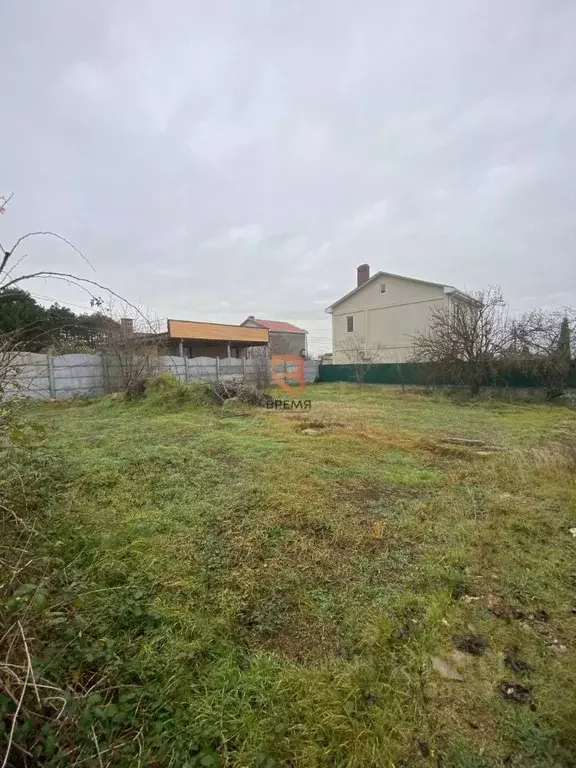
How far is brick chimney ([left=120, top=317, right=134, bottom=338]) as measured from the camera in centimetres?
1030

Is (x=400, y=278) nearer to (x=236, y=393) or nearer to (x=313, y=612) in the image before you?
(x=236, y=393)

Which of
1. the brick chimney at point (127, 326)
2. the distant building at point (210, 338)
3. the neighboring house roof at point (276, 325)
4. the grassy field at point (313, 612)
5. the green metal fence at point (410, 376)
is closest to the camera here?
the grassy field at point (313, 612)

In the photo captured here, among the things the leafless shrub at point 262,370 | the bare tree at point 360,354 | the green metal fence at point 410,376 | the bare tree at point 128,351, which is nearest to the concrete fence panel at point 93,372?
the bare tree at point 128,351

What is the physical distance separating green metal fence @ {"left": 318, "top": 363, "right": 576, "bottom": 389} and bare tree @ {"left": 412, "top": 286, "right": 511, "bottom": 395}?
358mm

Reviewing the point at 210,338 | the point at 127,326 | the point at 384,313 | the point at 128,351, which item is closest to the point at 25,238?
the point at 128,351

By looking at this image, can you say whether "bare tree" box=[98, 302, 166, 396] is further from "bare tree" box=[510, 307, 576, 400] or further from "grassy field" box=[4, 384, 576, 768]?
"bare tree" box=[510, 307, 576, 400]

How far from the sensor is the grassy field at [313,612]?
1.13m

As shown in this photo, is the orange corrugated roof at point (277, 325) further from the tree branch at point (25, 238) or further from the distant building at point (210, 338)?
the tree branch at point (25, 238)

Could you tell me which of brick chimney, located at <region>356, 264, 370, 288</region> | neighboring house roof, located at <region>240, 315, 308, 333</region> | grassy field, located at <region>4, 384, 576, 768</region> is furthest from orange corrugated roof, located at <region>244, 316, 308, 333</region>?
grassy field, located at <region>4, 384, 576, 768</region>

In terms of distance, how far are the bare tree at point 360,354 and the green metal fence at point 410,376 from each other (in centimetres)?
19

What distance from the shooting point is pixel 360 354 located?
55.9 feet

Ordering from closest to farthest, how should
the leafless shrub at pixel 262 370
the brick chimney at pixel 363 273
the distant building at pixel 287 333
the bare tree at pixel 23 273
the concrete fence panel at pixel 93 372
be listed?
1. the bare tree at pixel 23 273
2. the concrete fence panel at pixel 93 372
3. the leafless shrub at pixel 262 370
4. the brick chimney at pixel 363 273
5. the distant building at pixel 287 333

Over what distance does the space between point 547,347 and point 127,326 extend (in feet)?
44.0

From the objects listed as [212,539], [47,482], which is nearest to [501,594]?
[212,539]
